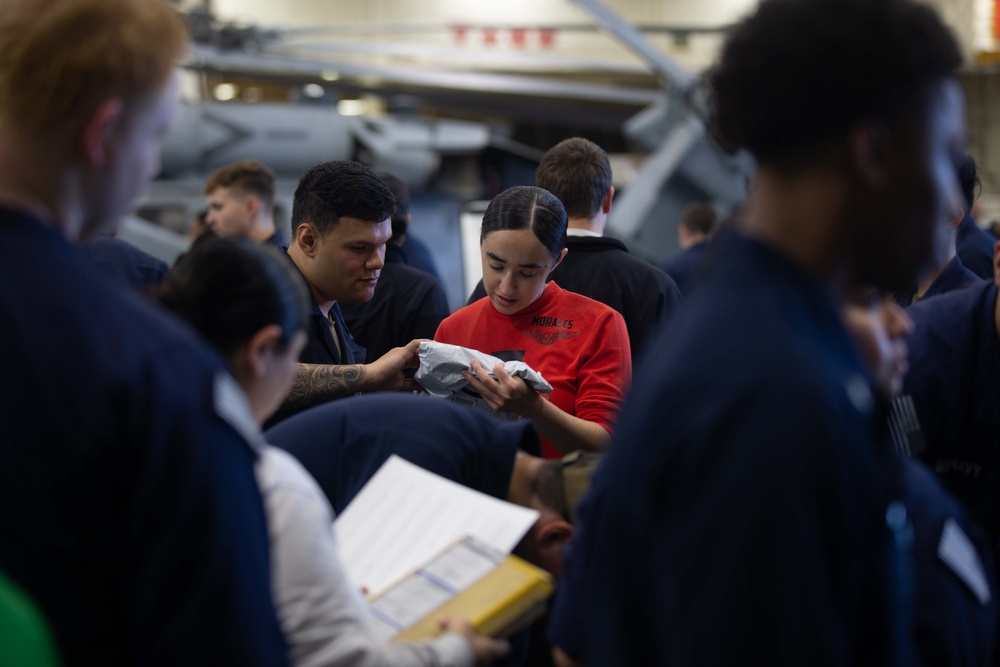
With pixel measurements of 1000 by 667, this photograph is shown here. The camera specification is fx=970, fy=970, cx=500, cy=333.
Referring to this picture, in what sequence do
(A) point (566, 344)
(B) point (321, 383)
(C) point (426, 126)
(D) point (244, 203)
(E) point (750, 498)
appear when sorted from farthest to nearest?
(C) point (426, 126) → (D) point (244, 203) → (A) point (566, 344) → (B) point (321, 383) → (E) point (750, 498)

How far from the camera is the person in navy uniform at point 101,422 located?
97 cm

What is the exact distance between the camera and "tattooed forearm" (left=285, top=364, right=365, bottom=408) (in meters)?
2.60

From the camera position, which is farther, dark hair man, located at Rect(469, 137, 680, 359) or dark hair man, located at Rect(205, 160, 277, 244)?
dark hair man, located at Rect(205, 160, 277, 244)

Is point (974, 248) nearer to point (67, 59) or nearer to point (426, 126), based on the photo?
point (67, 59)

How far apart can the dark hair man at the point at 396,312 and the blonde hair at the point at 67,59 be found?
8.46 ft

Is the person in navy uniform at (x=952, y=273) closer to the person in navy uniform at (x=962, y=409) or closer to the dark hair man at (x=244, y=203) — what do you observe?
the person in navy uniform at (x=962, y=409)

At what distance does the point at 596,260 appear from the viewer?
3.26m

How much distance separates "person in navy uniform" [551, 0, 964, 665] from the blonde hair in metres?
0.66

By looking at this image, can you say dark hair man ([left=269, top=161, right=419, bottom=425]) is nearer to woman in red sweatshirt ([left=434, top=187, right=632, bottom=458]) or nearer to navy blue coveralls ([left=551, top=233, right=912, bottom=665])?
woman in red sweatshirt ([left=434, top=187, right=632, bottom=458])

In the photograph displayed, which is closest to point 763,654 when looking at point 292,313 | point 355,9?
point 292,313

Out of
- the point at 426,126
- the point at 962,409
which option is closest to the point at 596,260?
the point at 962,409

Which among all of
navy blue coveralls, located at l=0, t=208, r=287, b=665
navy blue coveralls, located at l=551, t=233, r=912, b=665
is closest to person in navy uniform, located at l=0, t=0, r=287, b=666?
navy blue coveralls, located at l=0, t=208, r=287, b=665

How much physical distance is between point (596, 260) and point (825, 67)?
2.23 m

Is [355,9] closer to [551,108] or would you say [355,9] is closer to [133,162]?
[551,108]
